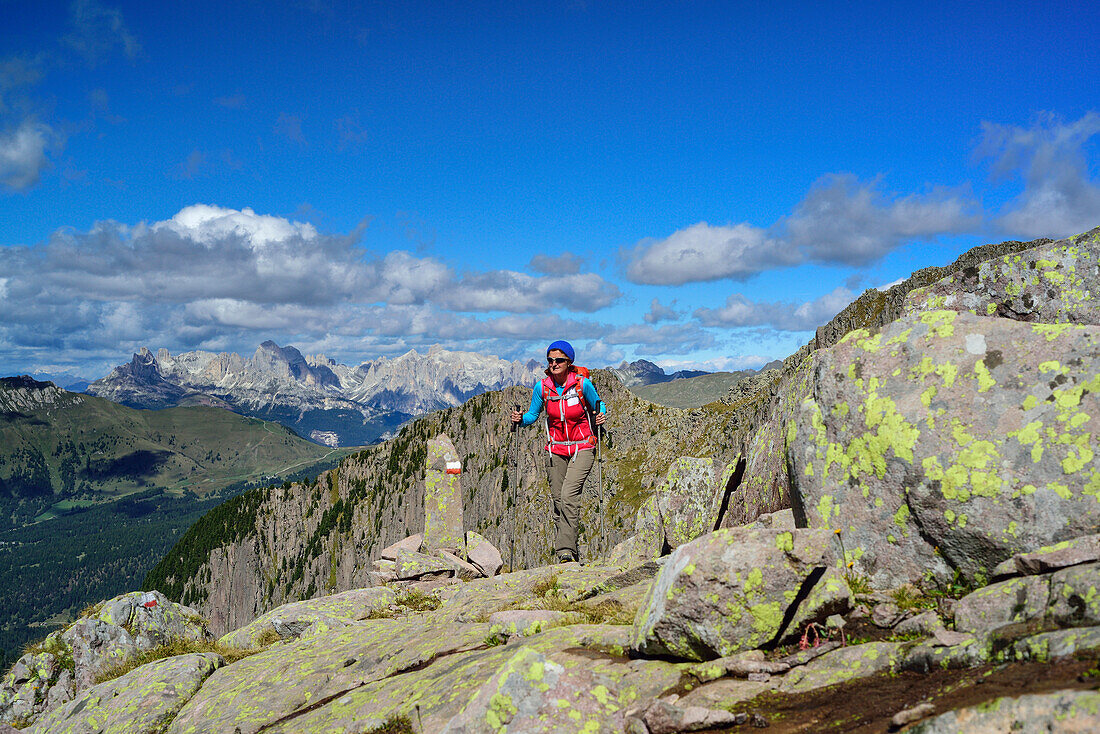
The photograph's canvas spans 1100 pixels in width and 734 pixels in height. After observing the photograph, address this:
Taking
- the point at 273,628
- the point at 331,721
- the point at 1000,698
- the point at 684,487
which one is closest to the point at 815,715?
the point at 1000,698

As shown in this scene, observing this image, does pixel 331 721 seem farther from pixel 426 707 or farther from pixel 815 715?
pixel 815 715

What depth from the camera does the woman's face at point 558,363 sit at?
18.1 metres

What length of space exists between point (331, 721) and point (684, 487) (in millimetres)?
14273

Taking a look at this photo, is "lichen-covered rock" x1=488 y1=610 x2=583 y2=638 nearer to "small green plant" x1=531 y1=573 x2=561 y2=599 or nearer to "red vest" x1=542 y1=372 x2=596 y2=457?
"small green plant" x1=531 y1=573 x2=561 y2=599

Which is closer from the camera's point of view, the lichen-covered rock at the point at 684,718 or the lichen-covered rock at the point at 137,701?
the lichen-covered rock at the point at 684,718

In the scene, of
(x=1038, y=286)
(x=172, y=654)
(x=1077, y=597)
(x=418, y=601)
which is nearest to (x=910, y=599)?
(x=1077, y=597)

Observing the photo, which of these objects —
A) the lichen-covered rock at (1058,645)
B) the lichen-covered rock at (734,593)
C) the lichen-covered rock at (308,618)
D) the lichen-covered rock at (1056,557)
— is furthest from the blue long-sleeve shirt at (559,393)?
the lichen-covered rock at (1058,645)

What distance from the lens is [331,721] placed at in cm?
1036

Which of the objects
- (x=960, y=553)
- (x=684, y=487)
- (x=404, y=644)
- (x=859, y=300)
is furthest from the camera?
(x=859, y=300)

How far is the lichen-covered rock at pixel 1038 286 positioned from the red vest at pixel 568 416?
9.08 metres

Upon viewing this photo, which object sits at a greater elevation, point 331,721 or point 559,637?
point 559,637

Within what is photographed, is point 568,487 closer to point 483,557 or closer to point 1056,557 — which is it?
point 483,557

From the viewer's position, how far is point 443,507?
1191 inches

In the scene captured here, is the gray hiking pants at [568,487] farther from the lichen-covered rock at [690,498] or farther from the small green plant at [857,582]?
the small green plant at [857,582]
